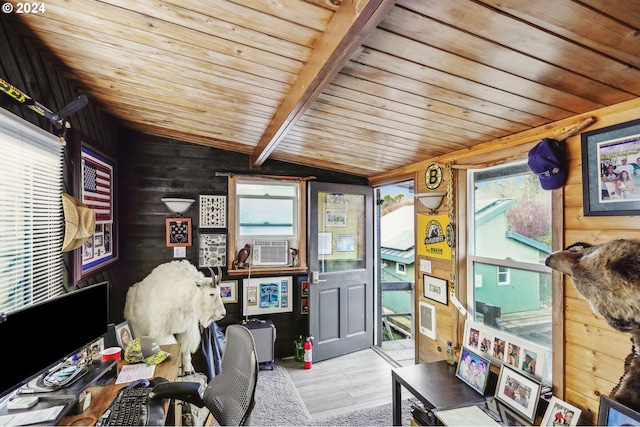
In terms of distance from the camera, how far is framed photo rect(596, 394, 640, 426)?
1303 mm

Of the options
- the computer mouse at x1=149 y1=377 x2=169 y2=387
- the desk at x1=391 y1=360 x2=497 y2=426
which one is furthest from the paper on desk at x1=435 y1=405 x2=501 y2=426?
the computer mouse at x1=149 y1=377 x2=169 y2=387

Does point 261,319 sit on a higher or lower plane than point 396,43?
lower

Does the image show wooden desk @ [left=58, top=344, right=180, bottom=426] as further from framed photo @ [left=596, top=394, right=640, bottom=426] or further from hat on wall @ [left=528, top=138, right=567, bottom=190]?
hat on wall @ [left=528, top=138, right=567, bottom=190]

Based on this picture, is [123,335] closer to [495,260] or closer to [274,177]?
[274,177]

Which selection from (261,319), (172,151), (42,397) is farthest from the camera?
(261,319)

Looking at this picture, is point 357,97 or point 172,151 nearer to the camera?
point 357,97

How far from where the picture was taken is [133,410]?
4.85 feet

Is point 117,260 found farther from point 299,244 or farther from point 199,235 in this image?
point 299,244

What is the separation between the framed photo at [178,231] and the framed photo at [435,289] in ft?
Answer: 8.32

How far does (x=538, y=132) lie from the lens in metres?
1.92

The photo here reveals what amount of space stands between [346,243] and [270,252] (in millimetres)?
992

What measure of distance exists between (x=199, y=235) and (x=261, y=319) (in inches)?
48.7

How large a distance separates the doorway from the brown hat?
2947mm

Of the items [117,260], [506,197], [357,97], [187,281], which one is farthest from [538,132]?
[117,260]
